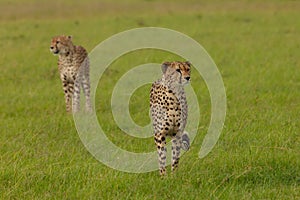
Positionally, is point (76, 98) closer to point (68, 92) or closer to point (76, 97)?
point (76, 97)

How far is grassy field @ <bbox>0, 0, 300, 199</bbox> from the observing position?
6.89 metres

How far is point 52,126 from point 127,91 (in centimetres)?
328

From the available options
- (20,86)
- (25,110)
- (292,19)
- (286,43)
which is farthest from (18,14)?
(25,110)

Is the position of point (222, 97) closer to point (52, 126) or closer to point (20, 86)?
point (52, 126)

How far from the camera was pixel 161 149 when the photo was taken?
276 inches

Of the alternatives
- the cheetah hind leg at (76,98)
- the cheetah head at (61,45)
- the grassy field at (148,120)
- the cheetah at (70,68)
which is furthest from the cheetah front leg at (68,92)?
the cheetah head at (61,45)

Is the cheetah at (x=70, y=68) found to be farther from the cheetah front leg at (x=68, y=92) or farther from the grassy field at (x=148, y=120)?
the grassy field at (x=148, y=120)

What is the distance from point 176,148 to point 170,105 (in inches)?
22.9

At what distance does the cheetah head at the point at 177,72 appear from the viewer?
6777 millimetres

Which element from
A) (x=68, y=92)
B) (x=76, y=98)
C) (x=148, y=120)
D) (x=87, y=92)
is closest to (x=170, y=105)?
(x=148, y=120)

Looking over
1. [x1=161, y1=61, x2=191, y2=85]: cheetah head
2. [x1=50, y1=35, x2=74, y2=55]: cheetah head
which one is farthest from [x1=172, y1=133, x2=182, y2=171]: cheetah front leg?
[x1=50, y1=35, x2=74, y2=55]: cheetah head

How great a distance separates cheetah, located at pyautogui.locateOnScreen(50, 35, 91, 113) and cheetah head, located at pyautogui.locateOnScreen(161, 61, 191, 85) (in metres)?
4.77

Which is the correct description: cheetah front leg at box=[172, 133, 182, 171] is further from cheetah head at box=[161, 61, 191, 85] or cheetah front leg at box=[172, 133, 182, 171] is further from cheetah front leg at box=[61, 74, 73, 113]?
cheetah front leg at box=[61, 74, 73, 113]

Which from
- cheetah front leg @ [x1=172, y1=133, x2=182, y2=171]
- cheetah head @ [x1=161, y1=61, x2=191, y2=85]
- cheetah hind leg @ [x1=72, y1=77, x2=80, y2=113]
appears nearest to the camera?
cheetah head @ [x1=161, y1=61, x2=191, y2=85]
